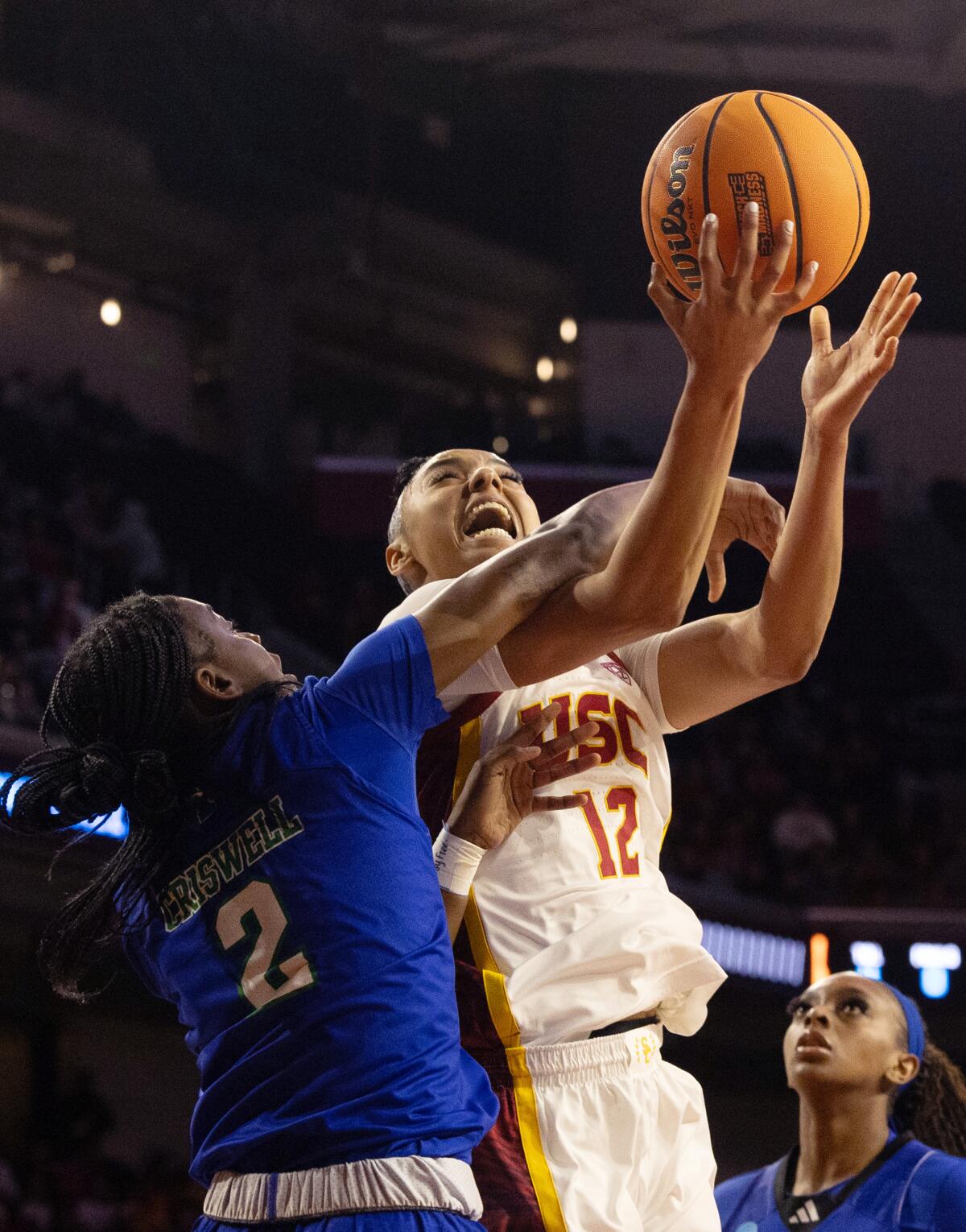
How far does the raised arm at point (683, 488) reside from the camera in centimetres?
224

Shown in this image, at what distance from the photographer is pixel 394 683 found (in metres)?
2.26

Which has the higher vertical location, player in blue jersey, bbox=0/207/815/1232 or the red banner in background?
the red banner in background

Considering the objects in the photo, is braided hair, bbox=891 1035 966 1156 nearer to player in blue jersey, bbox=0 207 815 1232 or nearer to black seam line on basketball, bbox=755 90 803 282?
player in blue jersey, bbox=0 207 815 1232

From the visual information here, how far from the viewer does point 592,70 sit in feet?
55.7

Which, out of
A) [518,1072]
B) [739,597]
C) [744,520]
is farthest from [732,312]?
[739,597]

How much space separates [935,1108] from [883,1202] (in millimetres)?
475

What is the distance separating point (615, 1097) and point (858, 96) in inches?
611

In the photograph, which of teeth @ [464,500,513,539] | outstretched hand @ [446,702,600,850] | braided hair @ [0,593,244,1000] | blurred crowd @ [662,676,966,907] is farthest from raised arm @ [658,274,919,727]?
blurred crowd @ [662,676,966,907]

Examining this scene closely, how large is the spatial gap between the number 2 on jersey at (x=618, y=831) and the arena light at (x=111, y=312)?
13578mm

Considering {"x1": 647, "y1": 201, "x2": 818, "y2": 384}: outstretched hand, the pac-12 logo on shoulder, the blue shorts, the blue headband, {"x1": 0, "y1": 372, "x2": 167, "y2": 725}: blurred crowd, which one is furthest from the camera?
{"x1": 0, "y1": 372, "x2": 167, "y2": 725}: blurred crowd

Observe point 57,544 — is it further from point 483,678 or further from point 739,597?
point 483,678

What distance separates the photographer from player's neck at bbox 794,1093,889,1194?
4.06 meters

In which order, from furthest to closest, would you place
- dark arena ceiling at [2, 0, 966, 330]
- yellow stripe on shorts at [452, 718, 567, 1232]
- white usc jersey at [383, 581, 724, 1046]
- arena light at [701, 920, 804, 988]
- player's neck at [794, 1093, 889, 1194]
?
dark arena ceiling at [2, 0, 966, 330] → arena light at [701, 920, 804, 988] → player's neck at [794, 1093, 889, 1194] → white usc jersey at [383, 581, 724, 1046] → yellow stripe on shorts at [452, 718, 567, 1232]

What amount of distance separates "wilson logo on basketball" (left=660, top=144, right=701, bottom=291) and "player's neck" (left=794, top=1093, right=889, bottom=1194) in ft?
7.69
